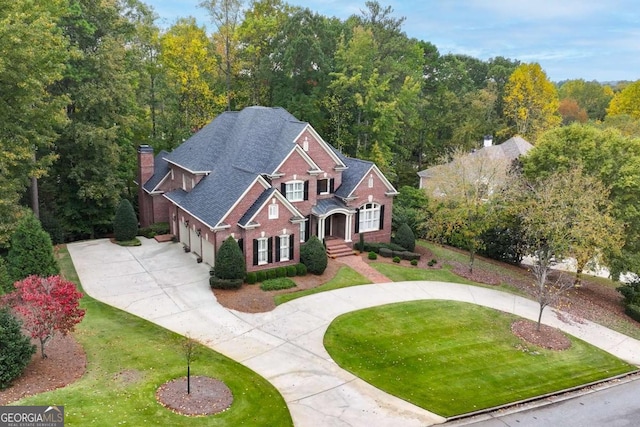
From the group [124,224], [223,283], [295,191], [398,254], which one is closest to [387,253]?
[398,254]

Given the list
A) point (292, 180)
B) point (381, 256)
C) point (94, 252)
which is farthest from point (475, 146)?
point (94, 252)

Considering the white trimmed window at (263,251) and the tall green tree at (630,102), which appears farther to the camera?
the tall green tree at (630,102)

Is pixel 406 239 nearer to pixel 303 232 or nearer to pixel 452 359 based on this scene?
pixel 303 232

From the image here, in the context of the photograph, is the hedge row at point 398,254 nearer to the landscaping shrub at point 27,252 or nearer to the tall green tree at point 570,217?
the tall green tree at point 570,217

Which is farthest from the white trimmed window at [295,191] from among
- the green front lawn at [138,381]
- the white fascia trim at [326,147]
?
the green front lawn at [138,381]

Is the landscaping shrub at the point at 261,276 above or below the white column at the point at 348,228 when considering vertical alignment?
below

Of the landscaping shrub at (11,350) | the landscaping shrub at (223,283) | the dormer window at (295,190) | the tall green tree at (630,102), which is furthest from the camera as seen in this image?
the tall green tree at (630,102)

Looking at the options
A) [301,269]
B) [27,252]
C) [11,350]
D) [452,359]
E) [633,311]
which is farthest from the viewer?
[301,269]

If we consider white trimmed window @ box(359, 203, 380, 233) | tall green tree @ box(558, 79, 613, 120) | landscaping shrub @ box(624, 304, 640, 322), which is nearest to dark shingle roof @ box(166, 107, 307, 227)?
white trimmed window @ box(359, 203, 380, 233)

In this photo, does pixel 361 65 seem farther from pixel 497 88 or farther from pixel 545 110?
pixel 497 88
